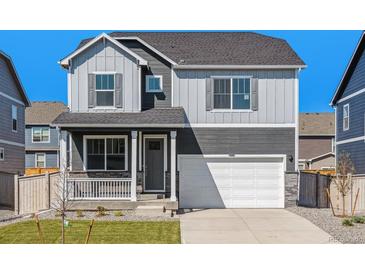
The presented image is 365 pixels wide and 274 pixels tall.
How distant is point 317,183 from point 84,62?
10.5m

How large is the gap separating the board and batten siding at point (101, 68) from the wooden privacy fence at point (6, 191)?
177 inches

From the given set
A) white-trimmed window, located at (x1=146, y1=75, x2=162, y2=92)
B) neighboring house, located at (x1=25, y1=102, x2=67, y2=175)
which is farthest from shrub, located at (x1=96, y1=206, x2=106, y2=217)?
neighboring house, located at (x1=25, y1=102, x2=67, y2=175)

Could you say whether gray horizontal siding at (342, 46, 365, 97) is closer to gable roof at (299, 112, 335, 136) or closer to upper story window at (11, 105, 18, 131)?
gable roof at (299, 112, 335, 136)

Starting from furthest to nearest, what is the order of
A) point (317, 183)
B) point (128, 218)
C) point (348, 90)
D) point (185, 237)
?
point (348, 90), point (317, 183), point (128, 218), point (185, 237)

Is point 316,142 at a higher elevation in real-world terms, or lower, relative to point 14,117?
lower

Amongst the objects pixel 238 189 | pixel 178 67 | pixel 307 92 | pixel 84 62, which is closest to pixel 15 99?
pixel 84 62

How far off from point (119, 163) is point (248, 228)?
257 inches

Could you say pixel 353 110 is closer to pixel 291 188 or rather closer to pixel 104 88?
pixel 291 188

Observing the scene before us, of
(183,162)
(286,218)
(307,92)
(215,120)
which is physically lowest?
(286,218)

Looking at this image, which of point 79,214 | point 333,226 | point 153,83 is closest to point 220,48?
point 153,83

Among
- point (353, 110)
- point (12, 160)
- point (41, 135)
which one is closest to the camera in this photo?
point (353, 110)

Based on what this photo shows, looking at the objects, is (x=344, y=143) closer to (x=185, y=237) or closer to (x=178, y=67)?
(x=178, y=67)

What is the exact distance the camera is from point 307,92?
17.1 meters

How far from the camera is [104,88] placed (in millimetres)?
15828
